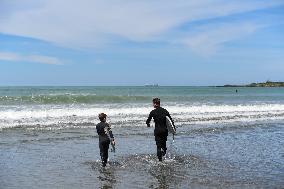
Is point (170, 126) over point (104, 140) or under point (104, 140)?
over

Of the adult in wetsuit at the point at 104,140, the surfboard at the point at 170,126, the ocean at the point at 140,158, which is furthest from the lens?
the surfboard at the point at 170,126

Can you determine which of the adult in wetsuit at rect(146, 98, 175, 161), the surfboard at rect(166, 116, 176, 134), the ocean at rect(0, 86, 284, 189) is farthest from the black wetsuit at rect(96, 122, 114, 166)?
the surfboard at rect(166, 116, 176, 134)

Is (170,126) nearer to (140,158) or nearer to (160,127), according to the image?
(160,127)

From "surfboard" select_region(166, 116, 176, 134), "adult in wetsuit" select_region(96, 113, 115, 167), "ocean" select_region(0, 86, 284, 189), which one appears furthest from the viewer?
"surfboard" select_region(166, 116, 176, 134)

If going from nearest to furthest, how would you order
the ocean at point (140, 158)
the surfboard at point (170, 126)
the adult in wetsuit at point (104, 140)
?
the ocean at point (140, 158) < the adult in wetsuit at point (104, 140) < the surfboard at point (170, 126)

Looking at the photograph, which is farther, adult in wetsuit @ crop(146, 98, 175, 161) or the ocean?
adult in wetsuit @ crop(146, 98, 175, 161)

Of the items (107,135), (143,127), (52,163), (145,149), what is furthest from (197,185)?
(143,127)

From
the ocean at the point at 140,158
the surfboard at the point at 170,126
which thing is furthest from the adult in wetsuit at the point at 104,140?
the surfboard at the point at 170,126

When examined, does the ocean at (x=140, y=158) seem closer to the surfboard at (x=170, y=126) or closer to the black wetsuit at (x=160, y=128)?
the black wetsuit at (x=160, y=128)

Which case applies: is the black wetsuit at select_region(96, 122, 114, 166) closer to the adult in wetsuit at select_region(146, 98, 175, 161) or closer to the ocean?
the ocean

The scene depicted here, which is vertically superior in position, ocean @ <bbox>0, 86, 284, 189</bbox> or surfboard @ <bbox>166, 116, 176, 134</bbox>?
surfboard @ <bbox>166, 116, 176, 134</bbox>

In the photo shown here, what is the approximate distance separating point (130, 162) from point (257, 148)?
4.61m

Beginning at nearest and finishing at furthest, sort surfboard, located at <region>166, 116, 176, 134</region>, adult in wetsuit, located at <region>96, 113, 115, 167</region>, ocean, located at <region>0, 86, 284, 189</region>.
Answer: ocean, located at <region>0, 86, 284, 189</region> → adult in wetsuit, located at <region>96, 113, 115, 167</region> → surfboard, located at <region>166, 116, 176, 134</region>

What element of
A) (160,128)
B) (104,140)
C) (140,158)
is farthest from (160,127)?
(104,140)
